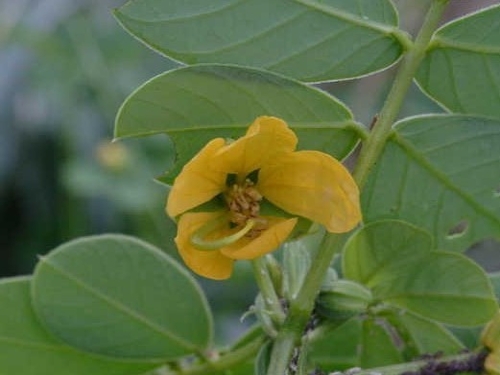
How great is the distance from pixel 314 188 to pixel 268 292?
106mm

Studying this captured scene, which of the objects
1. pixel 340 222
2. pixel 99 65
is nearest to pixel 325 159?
pixel 340 222

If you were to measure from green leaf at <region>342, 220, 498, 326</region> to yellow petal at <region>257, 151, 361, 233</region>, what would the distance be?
0.09 metres

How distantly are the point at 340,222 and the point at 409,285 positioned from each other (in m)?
0.15

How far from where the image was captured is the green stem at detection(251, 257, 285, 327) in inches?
33.1

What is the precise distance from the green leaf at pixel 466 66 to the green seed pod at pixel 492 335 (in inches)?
6.3

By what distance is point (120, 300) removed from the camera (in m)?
0.98

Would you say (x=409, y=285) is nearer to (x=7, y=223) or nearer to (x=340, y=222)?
(x=340, y=222)

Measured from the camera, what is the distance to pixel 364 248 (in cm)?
92

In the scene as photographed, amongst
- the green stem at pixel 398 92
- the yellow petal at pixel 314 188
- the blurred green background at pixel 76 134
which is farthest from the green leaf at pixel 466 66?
the blurred green background at pixel 76 134

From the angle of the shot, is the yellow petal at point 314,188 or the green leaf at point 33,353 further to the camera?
the green leaf at point 33,353

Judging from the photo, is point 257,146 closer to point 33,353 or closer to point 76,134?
point 33,353

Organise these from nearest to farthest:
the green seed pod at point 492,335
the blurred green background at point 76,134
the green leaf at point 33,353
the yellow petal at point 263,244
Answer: the yellow petal at point 263,244 < the green seed pod at point 492,335 < the green leaf at point 33,353 < the blurred green background at point 76,134

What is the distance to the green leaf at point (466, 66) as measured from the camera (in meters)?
0.86

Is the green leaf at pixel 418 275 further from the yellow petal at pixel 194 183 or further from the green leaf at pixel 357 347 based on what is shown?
the yellow petal at pixel 194 183
